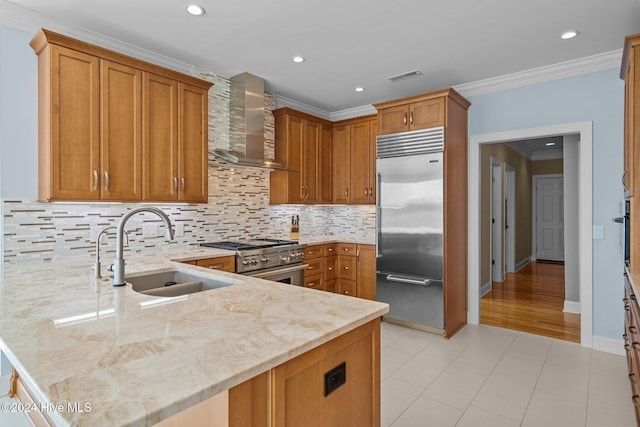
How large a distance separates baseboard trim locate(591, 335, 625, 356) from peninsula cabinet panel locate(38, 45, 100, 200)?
4442mm

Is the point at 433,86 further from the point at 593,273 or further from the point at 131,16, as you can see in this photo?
the point at 131,16

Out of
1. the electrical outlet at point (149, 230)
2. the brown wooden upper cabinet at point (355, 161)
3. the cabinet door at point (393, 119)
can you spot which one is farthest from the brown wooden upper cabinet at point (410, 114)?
the electrical outlet at point (149, 230)

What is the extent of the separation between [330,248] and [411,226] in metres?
1.12

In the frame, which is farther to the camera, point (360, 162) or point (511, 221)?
point (511, 221)

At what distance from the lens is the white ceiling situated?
8.12ft

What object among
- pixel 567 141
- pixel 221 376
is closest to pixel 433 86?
pixel 567 141

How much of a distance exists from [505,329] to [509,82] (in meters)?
2.63

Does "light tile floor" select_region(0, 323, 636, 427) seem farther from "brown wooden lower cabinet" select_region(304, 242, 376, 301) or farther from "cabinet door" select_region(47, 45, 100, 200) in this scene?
"cabinet door" select_region(47, 45, 100, 200)

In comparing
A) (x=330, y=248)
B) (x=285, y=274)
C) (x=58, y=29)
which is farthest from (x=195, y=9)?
(x=330, y=248)

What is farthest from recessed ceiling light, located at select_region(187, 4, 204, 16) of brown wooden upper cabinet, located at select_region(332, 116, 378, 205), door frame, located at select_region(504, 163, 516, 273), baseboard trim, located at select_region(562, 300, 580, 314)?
door frame, located at select_region(504, 163, 516, 273)

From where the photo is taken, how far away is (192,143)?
10.5ft

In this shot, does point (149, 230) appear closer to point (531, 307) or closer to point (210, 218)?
point (210, 218)

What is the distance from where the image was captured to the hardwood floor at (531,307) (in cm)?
Result: 377

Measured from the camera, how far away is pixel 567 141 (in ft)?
13.9
